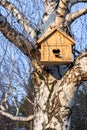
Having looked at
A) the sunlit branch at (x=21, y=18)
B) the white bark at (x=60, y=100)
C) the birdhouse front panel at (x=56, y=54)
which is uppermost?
the sunlit branch at (x=21, y=18)

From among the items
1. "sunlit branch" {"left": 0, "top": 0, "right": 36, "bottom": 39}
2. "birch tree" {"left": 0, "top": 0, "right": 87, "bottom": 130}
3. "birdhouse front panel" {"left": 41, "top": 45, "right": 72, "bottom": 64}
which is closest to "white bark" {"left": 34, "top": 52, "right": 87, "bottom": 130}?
"birch tree" {"left": 0, "top": 0, "right": 87, "bottom": 130}

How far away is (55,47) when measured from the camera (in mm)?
3852

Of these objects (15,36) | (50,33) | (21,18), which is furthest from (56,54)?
(21,18)

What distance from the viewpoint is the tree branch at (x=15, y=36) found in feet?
12.7

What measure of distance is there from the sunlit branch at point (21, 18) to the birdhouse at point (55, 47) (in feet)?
0.66

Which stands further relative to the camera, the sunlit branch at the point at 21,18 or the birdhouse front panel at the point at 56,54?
the sunlit branch at the point at 21,18

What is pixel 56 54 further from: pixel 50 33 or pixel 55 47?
pixel 50 33

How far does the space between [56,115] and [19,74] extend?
3.30 ft

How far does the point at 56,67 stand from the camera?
398 centimetres

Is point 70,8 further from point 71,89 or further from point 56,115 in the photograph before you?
point 56,115

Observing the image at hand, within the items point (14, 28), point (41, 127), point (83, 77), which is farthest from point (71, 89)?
point (14, 28)

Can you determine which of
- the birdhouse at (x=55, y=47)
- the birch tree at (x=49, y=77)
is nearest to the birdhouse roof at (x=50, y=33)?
the birdhouse at (x=55, y=47)

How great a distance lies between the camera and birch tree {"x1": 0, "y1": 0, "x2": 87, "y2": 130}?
3.83 meters

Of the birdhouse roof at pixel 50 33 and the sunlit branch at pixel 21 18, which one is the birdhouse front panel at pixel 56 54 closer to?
the birdhouse roof at pixel 50 33
